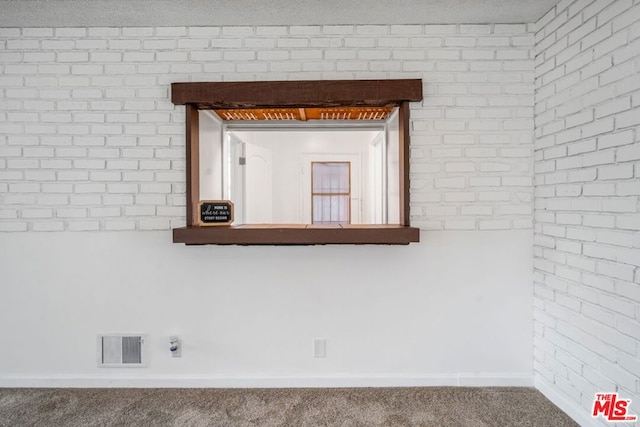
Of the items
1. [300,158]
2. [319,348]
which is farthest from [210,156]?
[300,158]

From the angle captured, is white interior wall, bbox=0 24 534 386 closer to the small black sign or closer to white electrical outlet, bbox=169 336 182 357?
white electrical outlet, bbox=169 336 182 357

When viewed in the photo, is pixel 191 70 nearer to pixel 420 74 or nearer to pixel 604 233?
pixel 420 74

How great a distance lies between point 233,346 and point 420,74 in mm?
2207

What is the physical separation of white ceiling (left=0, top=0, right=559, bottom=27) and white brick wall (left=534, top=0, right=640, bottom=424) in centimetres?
39

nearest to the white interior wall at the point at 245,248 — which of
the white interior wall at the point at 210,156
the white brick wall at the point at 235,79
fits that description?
the white brick wall at the point at 235,79

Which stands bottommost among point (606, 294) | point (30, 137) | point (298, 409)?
point (298, 409)

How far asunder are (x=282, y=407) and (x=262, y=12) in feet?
7.93

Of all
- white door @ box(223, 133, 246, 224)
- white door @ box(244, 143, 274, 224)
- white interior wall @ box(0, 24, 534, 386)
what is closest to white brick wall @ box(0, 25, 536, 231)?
white interior wall @ box(0, 24, 534, 386)

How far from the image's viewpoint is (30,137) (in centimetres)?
248

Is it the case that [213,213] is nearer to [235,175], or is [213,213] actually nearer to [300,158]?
[235,175]

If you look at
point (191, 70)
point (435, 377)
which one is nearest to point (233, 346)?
point (435, 377)

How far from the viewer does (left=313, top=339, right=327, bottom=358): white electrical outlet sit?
8.25 feet

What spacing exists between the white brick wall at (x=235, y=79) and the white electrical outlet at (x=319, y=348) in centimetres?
103

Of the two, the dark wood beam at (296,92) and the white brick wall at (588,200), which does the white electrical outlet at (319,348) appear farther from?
the dark wood beam at (296,92)
